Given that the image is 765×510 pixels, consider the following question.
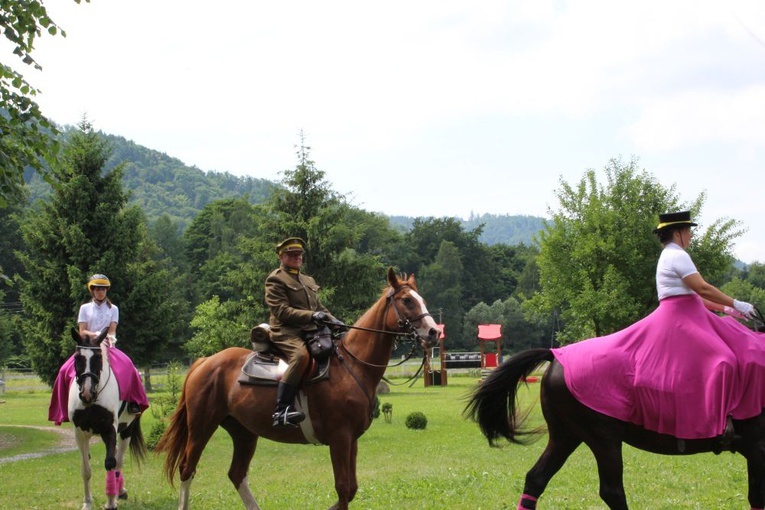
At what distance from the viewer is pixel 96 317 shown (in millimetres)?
12914

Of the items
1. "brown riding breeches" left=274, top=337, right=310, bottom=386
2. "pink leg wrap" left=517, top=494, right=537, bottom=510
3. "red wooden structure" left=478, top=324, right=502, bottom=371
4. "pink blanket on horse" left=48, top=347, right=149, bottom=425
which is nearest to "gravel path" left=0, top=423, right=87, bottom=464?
"pink blanket on horse" left=48, top=347, right=149, bottom=425

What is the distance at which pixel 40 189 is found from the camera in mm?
189125

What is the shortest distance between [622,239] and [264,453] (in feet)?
63.2

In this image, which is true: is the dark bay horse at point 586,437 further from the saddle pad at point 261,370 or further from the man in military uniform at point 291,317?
the saddle pad at point 261,370

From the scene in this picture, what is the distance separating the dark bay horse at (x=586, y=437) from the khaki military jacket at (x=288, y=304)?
94.0 inches

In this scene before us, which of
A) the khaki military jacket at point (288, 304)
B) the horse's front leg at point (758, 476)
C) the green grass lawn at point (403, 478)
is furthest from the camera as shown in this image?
the green grass lawn at point (403, 478)

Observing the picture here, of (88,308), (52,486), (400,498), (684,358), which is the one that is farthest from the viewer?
(52,486)

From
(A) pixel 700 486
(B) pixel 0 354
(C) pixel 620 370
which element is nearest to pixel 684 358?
(C) pixel 620 370

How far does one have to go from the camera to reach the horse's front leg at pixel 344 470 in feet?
30.0

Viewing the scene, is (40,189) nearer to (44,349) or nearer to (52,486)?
(44,349)

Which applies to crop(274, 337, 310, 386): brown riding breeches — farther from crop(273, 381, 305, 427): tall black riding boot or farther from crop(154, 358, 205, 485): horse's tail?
crop(154, 358, 205, 485): horse's tail

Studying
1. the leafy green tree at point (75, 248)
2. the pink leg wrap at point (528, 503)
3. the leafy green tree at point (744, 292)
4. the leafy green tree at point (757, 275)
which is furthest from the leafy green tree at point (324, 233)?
the leafy green tree at point (757, 275)

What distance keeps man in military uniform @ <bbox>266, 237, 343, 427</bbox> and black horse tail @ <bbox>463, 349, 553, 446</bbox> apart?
6.78ft

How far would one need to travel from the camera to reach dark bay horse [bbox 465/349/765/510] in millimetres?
7926
